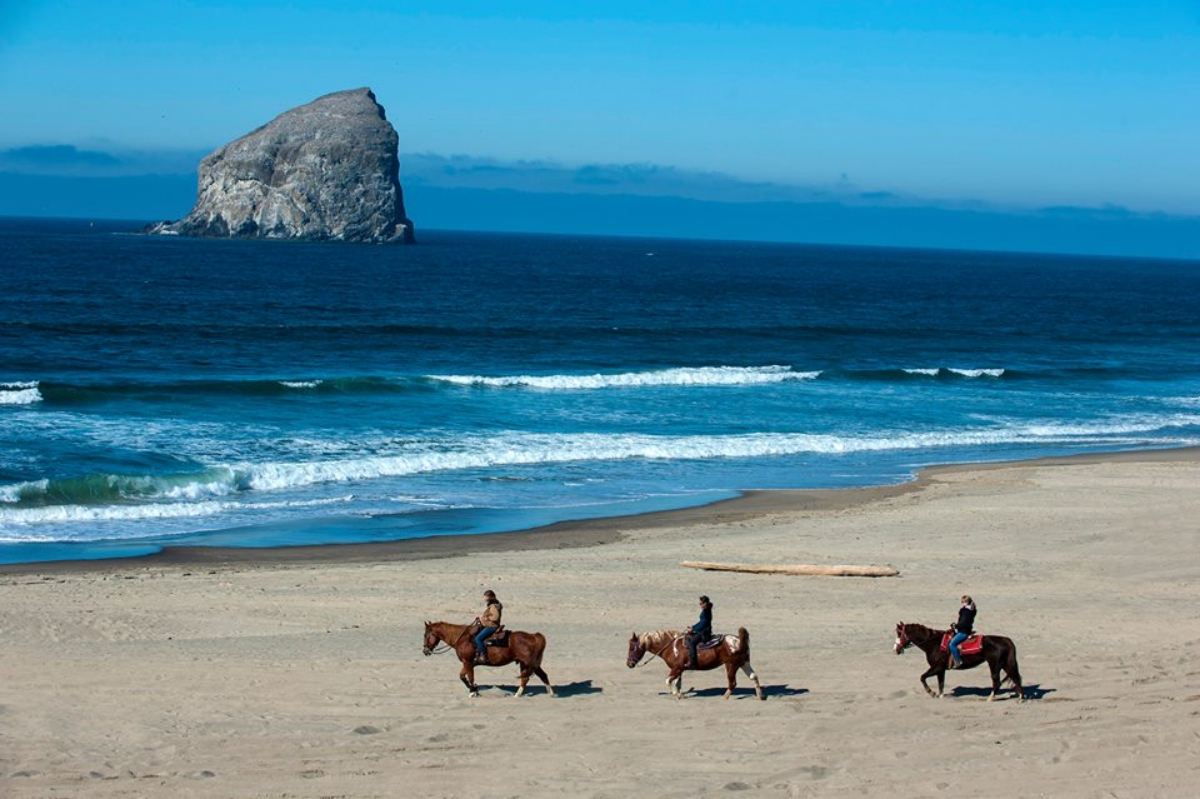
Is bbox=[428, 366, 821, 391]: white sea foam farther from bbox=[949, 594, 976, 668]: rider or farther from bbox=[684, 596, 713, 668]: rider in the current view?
bbox=[949, 594, 976, 668]: rider

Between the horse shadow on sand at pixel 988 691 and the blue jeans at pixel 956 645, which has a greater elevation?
the blue jeans at pixel 956 645

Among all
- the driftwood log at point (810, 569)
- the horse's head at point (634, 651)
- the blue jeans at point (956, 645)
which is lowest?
the driftwood log at point (810, 569)

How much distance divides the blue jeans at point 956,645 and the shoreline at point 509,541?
9.75 meters

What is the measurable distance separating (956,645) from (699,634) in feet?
9.12

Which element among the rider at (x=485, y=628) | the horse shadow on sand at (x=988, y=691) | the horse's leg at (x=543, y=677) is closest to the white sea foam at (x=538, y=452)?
the rider at (x=485, y=628)

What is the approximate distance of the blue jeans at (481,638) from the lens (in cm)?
1356

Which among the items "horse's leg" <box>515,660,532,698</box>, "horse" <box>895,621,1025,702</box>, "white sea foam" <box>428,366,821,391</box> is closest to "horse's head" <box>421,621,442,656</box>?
"horse's leg" <box>515,660,532,698</box>

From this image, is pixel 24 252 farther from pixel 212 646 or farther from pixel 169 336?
pixel 212 646

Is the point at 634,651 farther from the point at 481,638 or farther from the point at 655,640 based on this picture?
the point at 481,638

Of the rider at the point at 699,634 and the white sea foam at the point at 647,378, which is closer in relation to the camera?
the rider at the point at 699,634

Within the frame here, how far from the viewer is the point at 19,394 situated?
Result: 36.0 m

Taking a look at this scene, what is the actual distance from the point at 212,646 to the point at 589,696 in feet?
16.6

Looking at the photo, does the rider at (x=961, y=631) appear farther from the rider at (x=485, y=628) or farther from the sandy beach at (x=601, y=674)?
the rider at (x=485, y=628)

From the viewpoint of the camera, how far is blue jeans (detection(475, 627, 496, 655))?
13.6 metres
